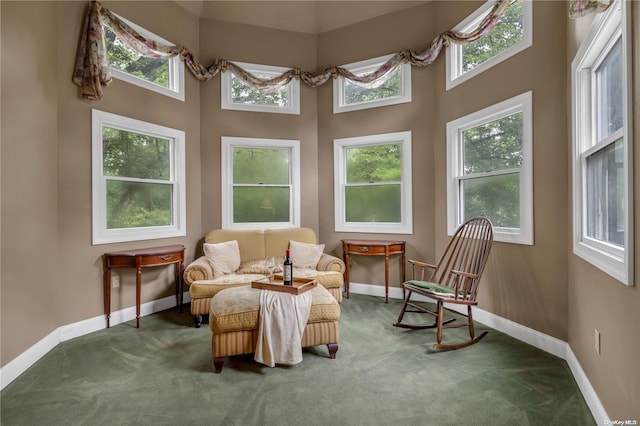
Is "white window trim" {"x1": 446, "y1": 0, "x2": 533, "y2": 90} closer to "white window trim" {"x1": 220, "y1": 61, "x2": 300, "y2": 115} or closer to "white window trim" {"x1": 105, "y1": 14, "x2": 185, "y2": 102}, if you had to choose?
"white window trim" {"x1": 220, "y1": 61, "x2": 300, "y2": 115}

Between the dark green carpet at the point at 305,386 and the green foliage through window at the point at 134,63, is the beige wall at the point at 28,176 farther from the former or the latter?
the green foliage through window at the point at 134,63

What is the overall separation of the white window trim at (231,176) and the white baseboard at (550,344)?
6.87ft

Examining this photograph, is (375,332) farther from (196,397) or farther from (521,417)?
(196,397)

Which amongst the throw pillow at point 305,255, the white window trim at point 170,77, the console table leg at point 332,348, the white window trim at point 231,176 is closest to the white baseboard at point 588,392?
the console table leg at point 332,348

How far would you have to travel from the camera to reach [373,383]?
220cm

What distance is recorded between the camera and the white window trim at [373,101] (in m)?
4.21

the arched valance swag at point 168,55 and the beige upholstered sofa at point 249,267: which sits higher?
the arched valance swag at point 168,55

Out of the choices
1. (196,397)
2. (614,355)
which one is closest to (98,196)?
(196,397)

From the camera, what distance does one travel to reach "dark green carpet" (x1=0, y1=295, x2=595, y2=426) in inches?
73.2

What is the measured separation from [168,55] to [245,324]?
3207 millimetres

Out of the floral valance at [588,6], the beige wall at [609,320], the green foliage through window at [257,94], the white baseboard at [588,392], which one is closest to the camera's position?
the beige wall at [609,320]

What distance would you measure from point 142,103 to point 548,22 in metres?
3.98

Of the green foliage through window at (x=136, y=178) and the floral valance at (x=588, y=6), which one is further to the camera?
the green foliage through window at (x=136, y=178)

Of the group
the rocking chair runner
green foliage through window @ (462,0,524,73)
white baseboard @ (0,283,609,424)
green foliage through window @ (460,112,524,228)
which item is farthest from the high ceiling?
white baseboard @ (0,283,609,424)
